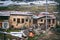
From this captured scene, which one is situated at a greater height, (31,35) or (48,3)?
(48,3)

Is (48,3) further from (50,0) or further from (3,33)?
(3,33)

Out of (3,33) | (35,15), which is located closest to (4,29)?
(3,33)

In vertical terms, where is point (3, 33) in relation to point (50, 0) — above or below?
below

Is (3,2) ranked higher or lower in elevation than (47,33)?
higher

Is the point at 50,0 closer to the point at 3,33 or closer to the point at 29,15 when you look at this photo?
the point at 29,15

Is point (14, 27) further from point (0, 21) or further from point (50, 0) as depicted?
point (50, 0)

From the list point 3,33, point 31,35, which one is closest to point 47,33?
point 31,35
